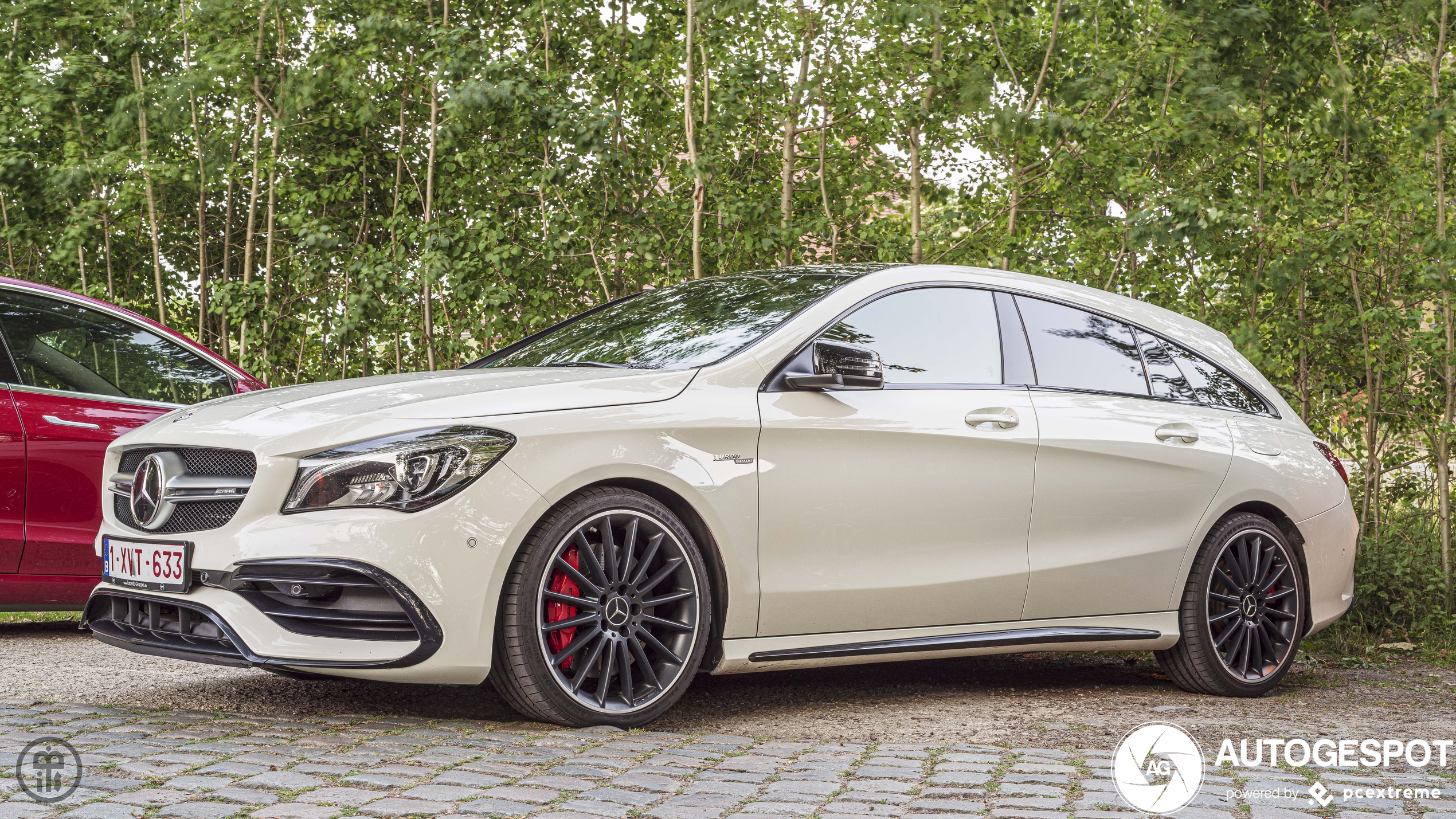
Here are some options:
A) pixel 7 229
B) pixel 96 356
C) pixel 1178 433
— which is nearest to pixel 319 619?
pixel 96 356

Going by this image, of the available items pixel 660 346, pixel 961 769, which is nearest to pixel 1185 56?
pixel 660 346

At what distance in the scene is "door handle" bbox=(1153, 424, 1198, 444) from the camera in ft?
18.2

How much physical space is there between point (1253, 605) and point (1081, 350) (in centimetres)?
141

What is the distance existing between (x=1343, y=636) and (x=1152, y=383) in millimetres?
2901

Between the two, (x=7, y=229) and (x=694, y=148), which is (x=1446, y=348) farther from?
(x=7, y=229)

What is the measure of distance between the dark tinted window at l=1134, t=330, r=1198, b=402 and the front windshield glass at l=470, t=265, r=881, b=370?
1.40 metres

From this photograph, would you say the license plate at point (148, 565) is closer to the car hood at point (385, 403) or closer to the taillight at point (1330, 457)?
the car hood at point (385, 403)

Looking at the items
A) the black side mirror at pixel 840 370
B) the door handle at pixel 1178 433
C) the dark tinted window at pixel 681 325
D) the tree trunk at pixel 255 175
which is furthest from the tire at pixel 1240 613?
the tree trunk at pixel 255 175

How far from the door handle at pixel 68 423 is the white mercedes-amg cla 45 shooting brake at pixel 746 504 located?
1.60 meters

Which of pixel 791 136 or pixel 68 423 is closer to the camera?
pixel 68 423

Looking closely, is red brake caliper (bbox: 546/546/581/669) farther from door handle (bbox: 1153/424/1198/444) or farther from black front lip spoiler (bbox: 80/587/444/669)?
door handle (bbox: 1153/424/1198/444)

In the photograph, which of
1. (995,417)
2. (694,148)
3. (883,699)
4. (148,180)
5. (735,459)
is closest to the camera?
(735,459)

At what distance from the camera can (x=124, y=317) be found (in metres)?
6.42

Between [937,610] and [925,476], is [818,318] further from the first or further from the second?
[937,610]
